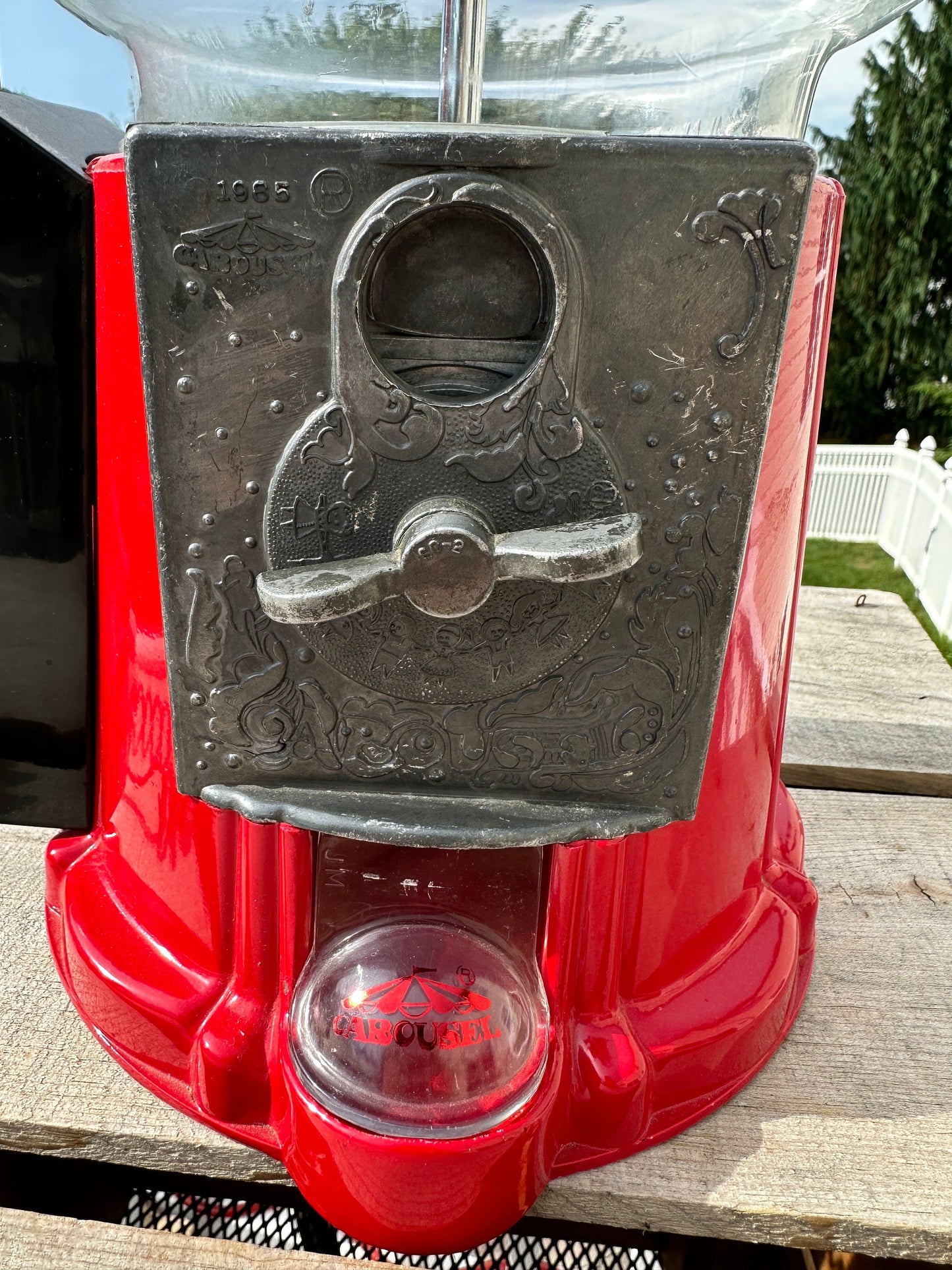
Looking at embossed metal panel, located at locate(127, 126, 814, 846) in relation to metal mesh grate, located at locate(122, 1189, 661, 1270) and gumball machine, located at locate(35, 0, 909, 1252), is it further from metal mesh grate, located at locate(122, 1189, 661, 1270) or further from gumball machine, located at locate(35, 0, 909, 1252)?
metal mesh grate, located at locate(122, 1189, 661, 1270)

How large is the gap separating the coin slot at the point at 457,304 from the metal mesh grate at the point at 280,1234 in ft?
2.94

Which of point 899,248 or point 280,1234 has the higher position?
point 899,248

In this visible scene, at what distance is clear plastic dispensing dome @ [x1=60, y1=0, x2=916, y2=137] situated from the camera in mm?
845

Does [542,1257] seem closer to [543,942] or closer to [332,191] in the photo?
[543,942]

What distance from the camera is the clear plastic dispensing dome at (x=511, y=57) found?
84 centimetres

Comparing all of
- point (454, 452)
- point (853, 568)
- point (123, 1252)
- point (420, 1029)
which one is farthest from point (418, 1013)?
point (853, 568)

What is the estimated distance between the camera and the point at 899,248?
8430mm

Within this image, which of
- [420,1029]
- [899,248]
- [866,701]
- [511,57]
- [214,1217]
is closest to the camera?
[420,1029]

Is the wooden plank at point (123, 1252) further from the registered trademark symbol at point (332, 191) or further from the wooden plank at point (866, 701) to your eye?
the wooden plank at point (866, 701)

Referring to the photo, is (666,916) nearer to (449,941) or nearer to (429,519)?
(449,941)

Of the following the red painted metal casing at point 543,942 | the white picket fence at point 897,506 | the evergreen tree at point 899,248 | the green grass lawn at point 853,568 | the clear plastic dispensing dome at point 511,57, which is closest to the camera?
the red painted metal casing at point 543,942

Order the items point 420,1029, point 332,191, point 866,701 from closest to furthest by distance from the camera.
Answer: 1. point 332,191
2. point 420,1029
3. point 866,701

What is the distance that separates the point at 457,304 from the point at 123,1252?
65 centimetres

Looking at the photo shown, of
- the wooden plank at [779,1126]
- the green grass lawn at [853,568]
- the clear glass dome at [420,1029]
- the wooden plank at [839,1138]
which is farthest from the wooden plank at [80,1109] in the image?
the green grass lawn at [853,568]
